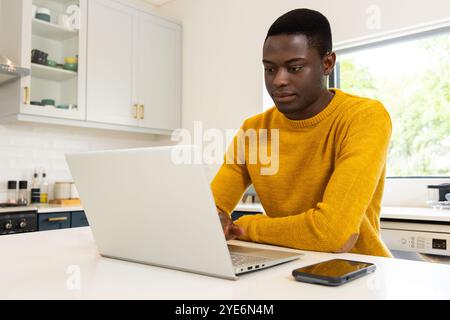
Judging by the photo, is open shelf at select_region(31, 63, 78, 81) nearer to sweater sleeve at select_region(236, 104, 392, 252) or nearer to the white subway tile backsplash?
the white subway tile backsplash

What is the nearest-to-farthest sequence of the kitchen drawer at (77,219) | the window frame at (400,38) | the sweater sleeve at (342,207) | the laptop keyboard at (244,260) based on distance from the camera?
the laptop keyboard at (244,260) < the sweater sleeve at (342,207) < the window frame at (400,38) < the kitchen drawer at (77,219)

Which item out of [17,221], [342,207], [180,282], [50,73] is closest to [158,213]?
[180,282]

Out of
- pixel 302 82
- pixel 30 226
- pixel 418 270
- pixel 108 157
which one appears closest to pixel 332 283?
pixel 418 270

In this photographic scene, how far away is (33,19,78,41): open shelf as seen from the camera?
282 cm

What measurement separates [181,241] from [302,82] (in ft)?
2.08

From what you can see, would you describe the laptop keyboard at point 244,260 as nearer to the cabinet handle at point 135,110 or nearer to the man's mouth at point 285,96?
the man's mouth at point 285,96

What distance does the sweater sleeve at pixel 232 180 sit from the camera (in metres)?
1.35

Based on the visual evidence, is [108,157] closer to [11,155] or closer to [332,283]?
[332,283]

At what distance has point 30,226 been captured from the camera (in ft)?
8.05

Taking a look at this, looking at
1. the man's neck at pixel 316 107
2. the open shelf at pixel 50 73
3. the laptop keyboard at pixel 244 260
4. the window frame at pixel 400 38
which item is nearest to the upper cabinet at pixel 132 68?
the open shelf at pixel 50 73

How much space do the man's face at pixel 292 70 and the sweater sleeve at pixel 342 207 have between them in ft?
0.58

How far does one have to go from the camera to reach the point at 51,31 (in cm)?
291

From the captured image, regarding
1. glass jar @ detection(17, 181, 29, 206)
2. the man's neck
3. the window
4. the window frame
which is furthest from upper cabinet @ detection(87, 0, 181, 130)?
the man's neck
